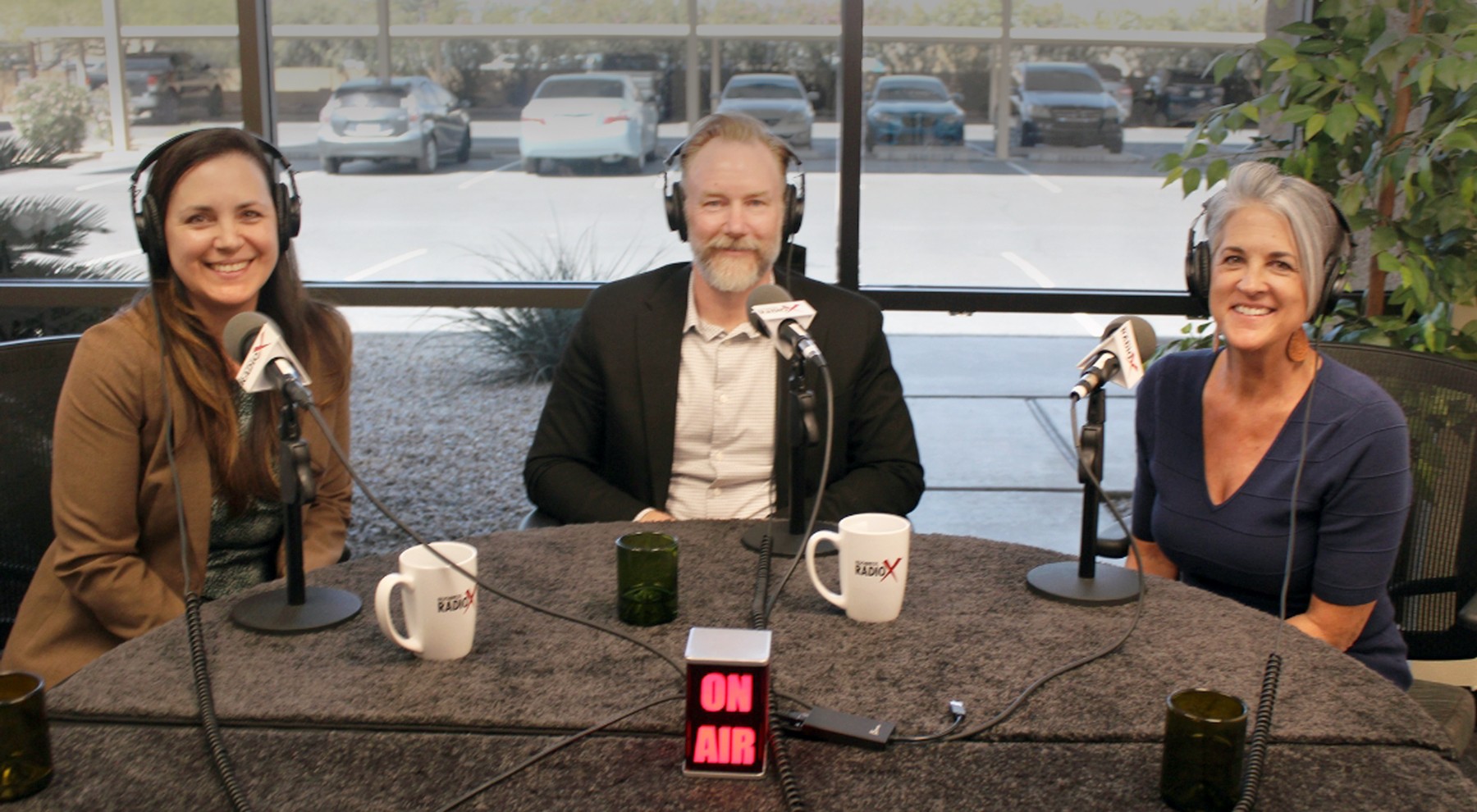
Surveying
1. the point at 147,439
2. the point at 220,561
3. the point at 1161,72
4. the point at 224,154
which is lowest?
the point at 220,561

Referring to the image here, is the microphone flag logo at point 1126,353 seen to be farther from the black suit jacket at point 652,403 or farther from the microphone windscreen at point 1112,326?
the black suit jacket at point 652,403

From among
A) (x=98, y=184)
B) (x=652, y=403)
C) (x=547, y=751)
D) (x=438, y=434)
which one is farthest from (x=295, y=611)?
(x=438, y=434)

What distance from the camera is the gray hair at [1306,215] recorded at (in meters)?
1.84

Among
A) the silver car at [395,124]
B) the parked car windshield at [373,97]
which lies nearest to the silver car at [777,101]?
the silver car at [395,124]

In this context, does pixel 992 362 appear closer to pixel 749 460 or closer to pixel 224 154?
pixel 749 460


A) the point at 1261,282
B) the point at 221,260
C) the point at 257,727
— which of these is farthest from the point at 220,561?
the point at 1261,282

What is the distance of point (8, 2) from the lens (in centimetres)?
341

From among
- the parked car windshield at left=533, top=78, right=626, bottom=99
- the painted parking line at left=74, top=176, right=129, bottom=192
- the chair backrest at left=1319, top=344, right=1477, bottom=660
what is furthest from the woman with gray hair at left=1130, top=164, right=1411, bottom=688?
the painted parking line at left=74, top=176, right=129, bottom=192

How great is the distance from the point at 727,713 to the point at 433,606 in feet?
1.24

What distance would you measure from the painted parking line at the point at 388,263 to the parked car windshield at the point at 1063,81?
1.74 m

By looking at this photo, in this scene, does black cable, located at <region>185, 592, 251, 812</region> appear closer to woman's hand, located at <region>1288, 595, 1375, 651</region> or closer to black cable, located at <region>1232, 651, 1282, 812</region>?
black cable, located at <region>1232, 651, 1282, 812</region>

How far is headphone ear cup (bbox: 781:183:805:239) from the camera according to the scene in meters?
2.23

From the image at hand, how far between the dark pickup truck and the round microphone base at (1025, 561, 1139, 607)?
2699 mm

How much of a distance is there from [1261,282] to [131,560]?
5.51 ft
